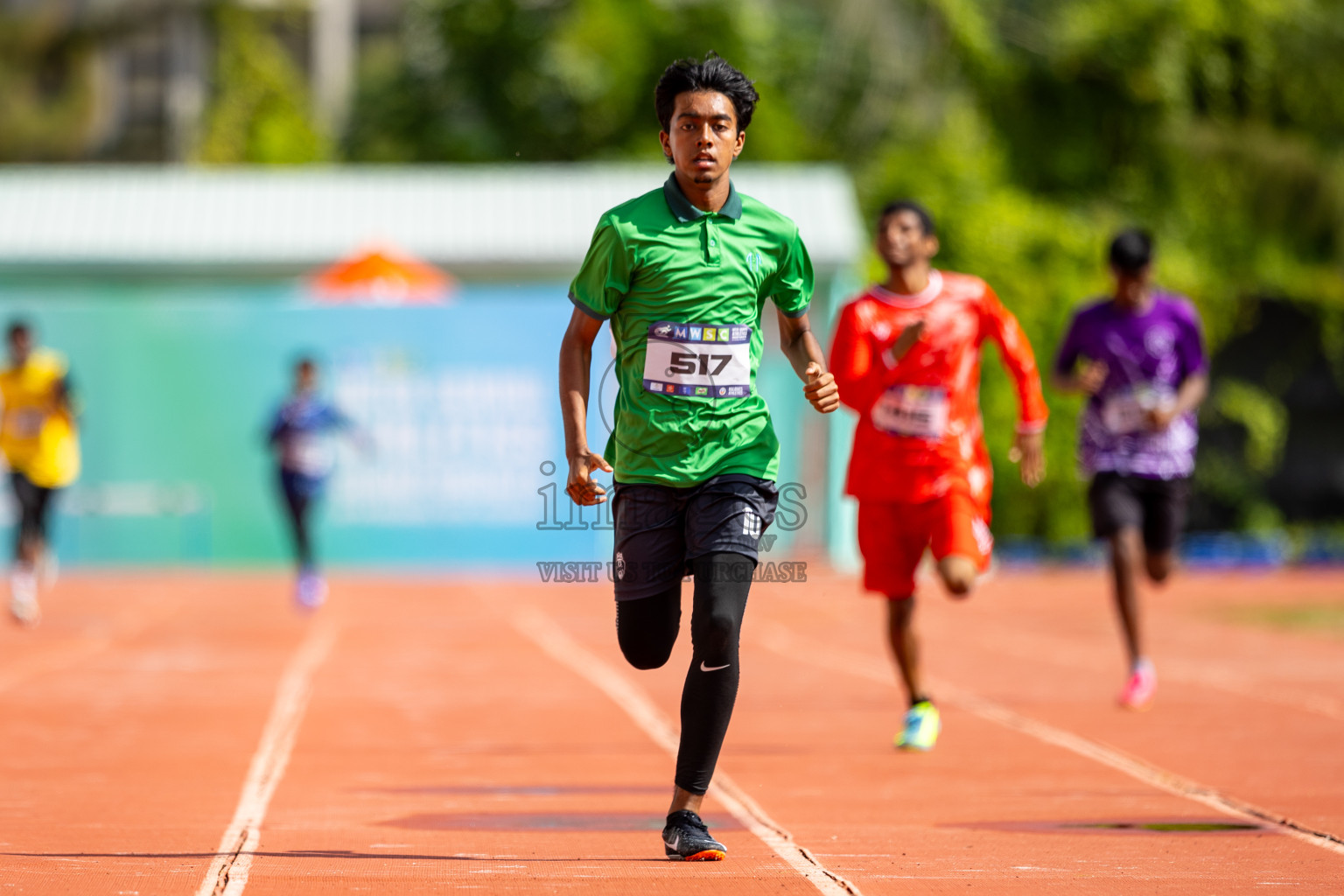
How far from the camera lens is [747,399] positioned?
5.39 m

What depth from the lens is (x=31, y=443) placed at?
46.4 feet

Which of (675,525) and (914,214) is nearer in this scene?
(675,525)

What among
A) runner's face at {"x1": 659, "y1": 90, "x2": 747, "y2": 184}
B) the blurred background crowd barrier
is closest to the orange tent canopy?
the blurred background crowd barrier

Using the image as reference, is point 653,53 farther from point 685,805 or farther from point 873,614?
point 685,805

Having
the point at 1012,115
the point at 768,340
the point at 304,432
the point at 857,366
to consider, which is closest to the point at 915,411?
the point at 857,366

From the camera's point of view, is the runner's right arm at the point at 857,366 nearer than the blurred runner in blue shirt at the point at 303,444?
Yes

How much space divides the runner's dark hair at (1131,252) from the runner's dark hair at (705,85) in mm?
4153

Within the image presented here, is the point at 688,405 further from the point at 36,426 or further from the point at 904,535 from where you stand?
the point at 36,426

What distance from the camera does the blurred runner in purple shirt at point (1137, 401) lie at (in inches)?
364

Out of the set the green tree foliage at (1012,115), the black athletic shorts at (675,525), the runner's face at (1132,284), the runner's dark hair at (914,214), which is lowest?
the black athletic shorts at (675,525)

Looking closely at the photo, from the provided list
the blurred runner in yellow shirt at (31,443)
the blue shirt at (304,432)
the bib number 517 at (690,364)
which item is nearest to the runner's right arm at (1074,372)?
the bib number 517 at (690,364)

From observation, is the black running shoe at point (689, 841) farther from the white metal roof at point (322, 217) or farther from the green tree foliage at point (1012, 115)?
the green tree foliage at point (1012, 115)

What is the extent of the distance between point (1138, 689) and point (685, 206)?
454 cm

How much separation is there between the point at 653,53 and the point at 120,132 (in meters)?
15.9
